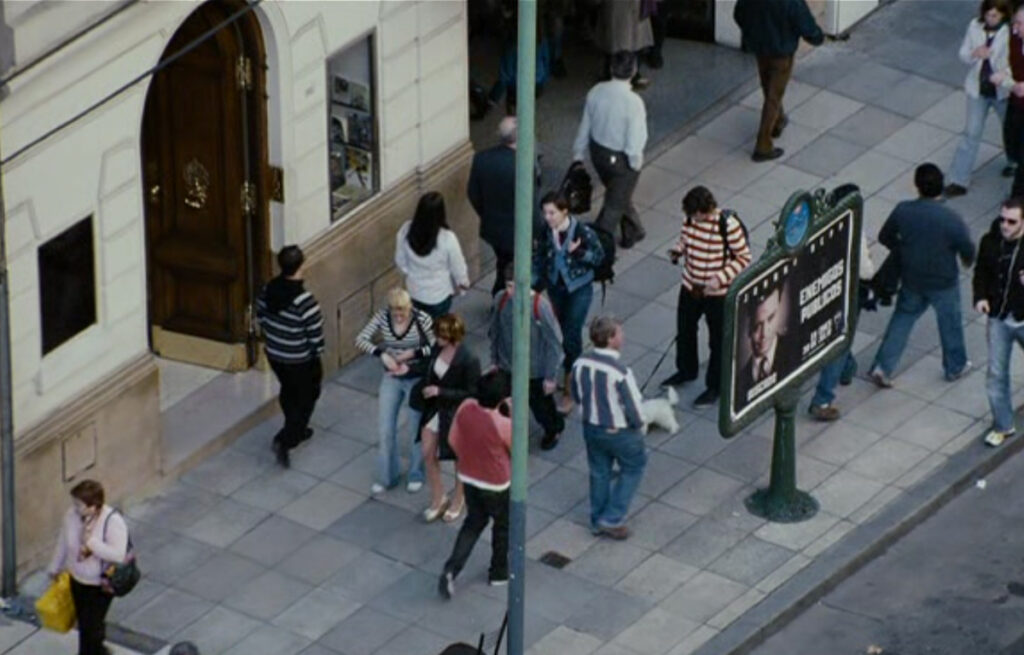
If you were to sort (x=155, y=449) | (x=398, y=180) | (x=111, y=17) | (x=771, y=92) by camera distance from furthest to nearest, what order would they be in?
(x=771, y=92) < (x=398, y=180) < (x=155, y=449) < (x=111, y=17)

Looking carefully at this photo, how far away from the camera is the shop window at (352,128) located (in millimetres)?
22281

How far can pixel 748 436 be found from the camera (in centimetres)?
2206

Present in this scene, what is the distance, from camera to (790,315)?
67.0 feet

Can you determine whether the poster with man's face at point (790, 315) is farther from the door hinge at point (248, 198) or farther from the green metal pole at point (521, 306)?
the door hinge at point (248, 198)

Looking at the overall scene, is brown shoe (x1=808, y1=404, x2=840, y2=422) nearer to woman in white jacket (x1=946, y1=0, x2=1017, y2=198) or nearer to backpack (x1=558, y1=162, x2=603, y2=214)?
backpack (x1=558, y1=162, x2=603, y2=214)

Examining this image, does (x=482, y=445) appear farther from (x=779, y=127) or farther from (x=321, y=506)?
(x=779, y=127)

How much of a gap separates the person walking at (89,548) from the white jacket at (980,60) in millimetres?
9827

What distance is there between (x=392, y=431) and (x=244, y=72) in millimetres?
2834

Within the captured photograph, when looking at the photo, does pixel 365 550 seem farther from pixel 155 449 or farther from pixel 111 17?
pixel 111 17

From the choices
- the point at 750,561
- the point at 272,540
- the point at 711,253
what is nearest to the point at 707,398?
the point at 711,253

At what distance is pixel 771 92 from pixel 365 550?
23.0 ft

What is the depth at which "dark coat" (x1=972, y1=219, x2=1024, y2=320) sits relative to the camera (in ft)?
69.5

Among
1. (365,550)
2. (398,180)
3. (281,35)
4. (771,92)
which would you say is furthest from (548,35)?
(365,550)

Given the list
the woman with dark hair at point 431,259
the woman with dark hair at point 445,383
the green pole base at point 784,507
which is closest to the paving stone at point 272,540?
the woman with dark hair at point 445,383
